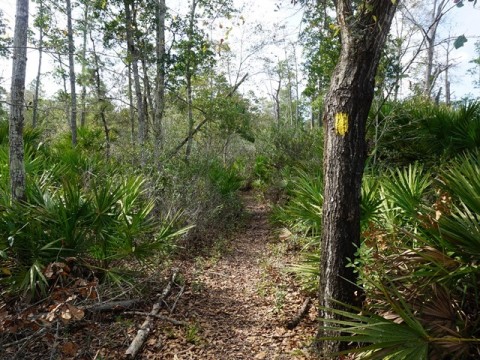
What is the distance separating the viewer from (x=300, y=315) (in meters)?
4.21

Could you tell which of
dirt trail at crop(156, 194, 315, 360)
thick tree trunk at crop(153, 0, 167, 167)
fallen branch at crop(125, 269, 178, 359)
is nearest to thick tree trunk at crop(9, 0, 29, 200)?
fallen branch at crop(125, 269, 178, 359)

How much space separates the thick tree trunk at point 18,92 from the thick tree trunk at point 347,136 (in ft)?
12.5

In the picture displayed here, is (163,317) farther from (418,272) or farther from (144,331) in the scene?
(418,272)

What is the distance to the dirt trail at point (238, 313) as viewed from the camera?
12.0 ft

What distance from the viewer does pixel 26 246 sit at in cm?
370

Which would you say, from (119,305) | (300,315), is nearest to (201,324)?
(119,305)

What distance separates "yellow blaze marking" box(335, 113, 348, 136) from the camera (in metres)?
3.05

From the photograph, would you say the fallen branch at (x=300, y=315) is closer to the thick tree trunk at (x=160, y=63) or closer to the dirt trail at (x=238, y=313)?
the dirt trail at (x=238, y=313)

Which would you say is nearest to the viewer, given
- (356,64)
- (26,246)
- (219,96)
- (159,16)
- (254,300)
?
(356,64)

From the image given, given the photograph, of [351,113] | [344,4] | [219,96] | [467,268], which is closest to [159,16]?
[219,96]

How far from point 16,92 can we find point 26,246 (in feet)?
6.58

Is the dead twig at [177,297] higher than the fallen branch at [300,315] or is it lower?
higher

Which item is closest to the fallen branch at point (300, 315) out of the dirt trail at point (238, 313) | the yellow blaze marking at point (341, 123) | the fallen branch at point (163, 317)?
the dirt trail at point (238, 313)

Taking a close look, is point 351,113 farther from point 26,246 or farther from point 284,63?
point 284,63
